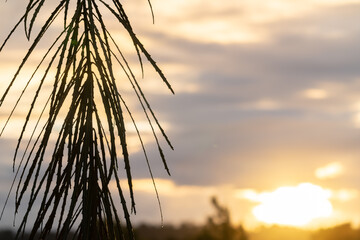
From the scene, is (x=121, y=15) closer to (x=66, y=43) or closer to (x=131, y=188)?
(x=66, y=43)

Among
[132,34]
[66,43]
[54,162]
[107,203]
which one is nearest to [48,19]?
[66,43]

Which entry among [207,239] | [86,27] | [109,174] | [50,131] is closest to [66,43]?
[86,27]

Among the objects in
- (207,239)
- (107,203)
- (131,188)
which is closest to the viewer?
(131,188)

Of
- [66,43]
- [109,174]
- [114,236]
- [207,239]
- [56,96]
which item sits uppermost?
[207,239]

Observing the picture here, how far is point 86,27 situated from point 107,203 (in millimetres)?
1194

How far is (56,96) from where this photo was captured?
491 cm

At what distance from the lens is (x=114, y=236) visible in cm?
480

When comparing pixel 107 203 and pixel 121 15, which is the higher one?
pixel 121 15

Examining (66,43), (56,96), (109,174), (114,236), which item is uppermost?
(66,43)

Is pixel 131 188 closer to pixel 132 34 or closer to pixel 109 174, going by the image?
pixel 109 174

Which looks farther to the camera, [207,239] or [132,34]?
[207,239]

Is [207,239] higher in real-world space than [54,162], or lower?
higher

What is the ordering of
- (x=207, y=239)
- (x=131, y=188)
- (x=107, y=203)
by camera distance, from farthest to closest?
(x=207, y=239) < (x=107, y=203) < (x=131, y=188)

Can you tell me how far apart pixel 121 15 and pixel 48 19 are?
1.63 ft
